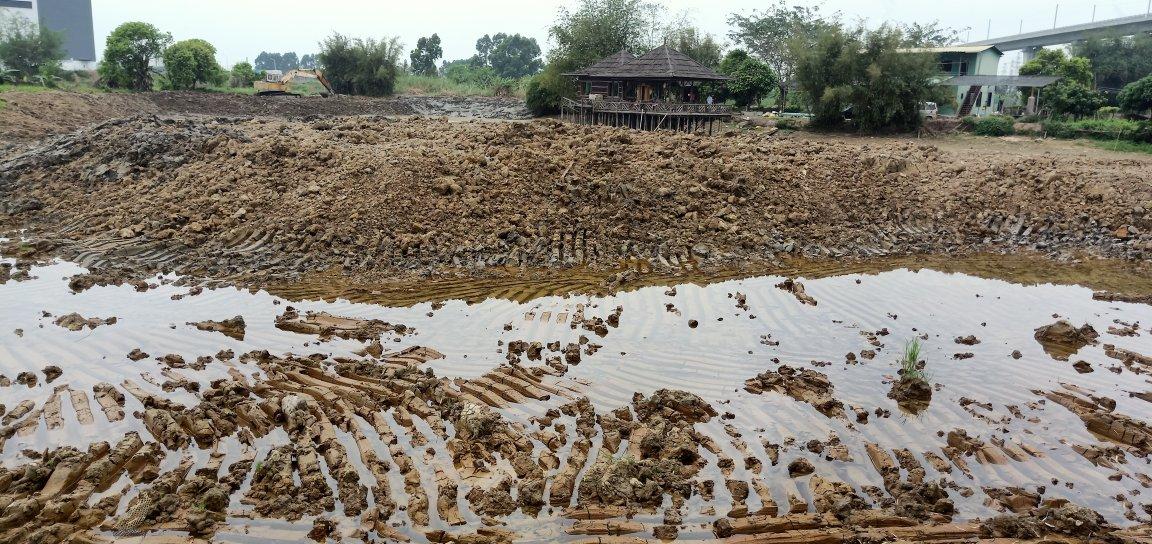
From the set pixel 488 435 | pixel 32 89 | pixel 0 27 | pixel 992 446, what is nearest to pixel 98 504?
pixel 488 435

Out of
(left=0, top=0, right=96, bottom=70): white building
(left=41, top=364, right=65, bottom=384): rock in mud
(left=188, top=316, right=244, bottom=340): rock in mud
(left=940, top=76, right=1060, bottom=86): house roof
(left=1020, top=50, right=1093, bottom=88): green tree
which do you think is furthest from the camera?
(left=0, top=0, right=96, bottom=70): white building

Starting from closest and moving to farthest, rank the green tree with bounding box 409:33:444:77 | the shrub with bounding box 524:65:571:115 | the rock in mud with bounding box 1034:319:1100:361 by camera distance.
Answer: the rock in mud with bounding box 1034:319:1100:361
the shrub with bounding box 524:65:571:115
the green tree with bounding box 409:33:444:77

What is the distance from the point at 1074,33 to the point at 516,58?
4994 centimetres

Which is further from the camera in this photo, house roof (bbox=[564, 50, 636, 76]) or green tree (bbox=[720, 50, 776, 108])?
green tree (bbox=[720, 50, 776, 108])

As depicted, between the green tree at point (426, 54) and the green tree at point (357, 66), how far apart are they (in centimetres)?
1803

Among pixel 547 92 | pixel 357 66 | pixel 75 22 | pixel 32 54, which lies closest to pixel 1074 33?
pixel 547 92

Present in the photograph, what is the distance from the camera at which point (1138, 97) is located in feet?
76.2

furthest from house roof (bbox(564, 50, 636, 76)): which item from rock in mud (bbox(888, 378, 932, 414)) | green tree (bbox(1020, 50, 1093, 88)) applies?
rock in mud (bbox(888, 378, 932, 414))

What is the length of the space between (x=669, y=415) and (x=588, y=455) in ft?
3.61

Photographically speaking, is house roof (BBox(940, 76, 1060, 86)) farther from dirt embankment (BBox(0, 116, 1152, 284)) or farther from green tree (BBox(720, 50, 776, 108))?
dirt embankment (BBox(0, 116, 1152, 284))

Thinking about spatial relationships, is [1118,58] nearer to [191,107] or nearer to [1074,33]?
[1074,33]

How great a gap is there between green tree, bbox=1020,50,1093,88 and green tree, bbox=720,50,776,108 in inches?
427

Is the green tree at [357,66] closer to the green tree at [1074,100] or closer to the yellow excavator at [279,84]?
the yellow excavator at [279,84]

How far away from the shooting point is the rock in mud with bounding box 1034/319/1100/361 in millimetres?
9078
